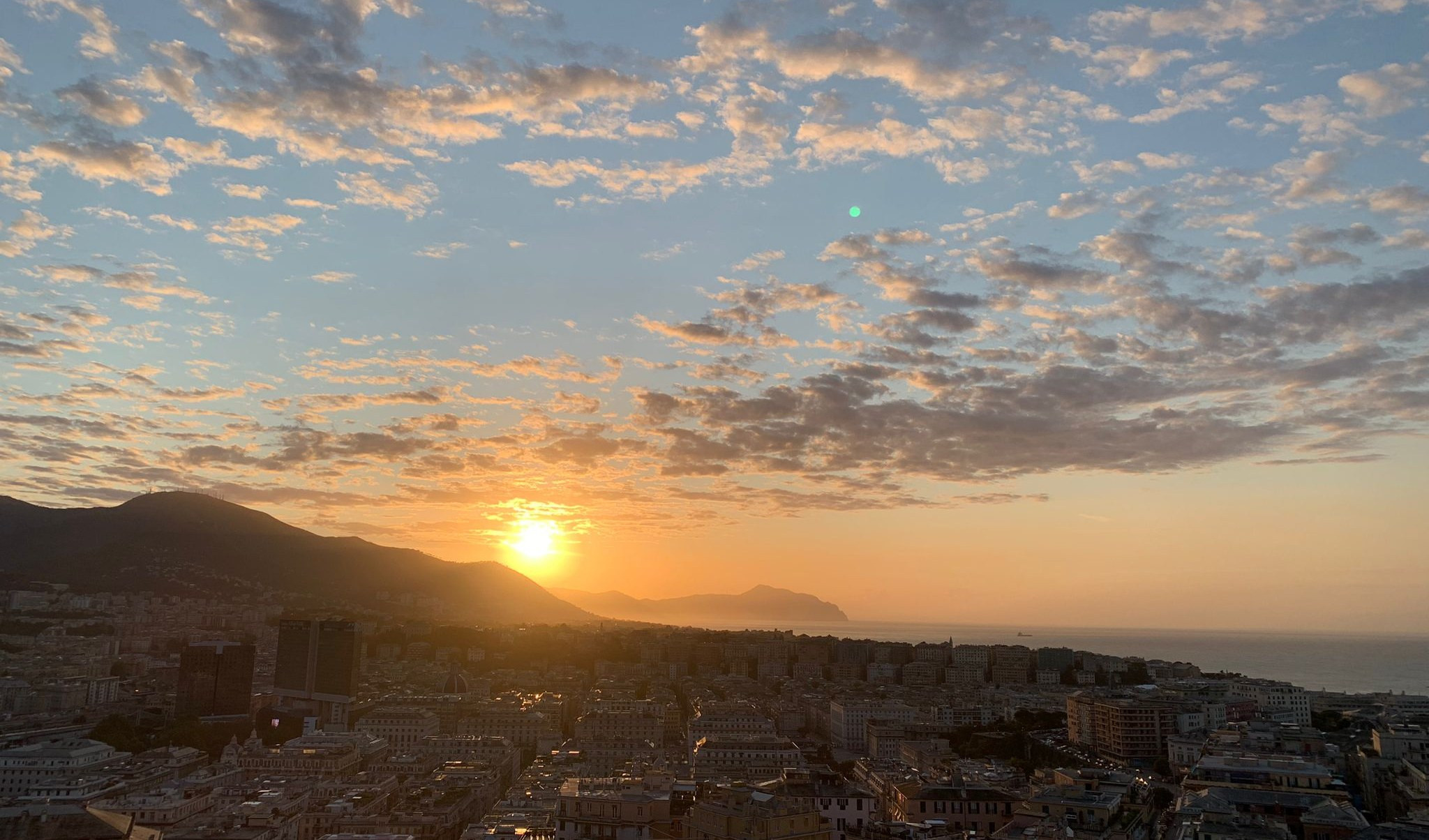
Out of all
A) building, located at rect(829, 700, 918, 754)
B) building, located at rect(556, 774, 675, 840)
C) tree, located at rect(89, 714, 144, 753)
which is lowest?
tree, located at rect(89, 714, 144, 753)

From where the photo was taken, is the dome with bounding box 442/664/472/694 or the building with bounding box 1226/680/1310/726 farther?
the dome with bounding box 442/664/472/694

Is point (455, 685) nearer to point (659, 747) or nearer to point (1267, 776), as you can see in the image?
point (659, 747)

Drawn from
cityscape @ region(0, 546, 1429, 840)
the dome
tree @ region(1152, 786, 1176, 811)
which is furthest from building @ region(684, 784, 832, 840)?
the dome

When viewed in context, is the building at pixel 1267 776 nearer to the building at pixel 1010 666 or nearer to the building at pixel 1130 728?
the building at pixel 1130 728

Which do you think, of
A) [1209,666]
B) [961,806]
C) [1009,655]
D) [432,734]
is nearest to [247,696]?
[432,734]

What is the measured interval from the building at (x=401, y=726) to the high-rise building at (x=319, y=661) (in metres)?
14.9

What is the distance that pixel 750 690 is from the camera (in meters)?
112

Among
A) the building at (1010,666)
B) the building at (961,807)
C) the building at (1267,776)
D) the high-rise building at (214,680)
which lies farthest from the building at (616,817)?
the building at (1010,666)

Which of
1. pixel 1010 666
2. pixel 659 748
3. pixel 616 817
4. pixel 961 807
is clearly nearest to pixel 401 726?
pixel 659 748

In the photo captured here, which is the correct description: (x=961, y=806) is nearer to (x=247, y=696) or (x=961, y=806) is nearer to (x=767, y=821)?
(x=767, y=821)

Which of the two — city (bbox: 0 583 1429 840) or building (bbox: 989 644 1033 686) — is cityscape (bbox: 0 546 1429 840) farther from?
building (bbox: 989 644 1033 686)

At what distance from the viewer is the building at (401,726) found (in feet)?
253

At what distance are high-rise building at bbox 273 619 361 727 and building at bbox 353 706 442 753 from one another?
14.9m

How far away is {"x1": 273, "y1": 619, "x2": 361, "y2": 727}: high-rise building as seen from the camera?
314ft
